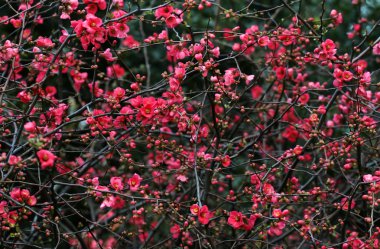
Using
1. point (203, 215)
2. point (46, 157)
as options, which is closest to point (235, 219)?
point (203, 215)

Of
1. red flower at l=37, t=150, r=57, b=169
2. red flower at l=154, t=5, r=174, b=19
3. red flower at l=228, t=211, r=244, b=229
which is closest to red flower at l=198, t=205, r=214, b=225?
red flower at l=228, t=211, r=244, b=229

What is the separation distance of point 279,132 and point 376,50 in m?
1.18

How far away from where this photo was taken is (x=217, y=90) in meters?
3.02

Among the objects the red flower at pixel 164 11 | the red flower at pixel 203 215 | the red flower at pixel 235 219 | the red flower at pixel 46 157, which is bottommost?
the red flower at pixel 235 219

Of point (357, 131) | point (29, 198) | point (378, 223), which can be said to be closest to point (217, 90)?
point (357, 131)

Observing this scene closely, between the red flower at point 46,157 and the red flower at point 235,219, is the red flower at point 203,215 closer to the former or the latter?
the red flower at point 235,219

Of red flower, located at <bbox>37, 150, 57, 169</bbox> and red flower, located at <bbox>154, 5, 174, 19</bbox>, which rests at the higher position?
red flower, located at <bbox>154, 5, 174, 19</bbox>

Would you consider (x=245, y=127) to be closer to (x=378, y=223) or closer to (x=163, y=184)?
(x=163, y=184)

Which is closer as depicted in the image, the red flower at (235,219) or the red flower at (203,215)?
the red flower at (203,215)

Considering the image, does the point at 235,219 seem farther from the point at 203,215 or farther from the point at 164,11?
the point at 164,11

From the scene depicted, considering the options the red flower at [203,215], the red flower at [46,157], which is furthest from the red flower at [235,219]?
the red flower at [46,157]

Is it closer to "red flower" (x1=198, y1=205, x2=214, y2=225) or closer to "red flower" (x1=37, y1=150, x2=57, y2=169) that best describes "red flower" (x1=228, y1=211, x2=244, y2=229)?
"red flower" (x1=198, y1=205, x2=214, y2=225)

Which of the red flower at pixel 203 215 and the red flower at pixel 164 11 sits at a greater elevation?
the red flower at pixel 164 11

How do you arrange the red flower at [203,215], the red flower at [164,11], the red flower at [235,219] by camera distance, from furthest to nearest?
the red flower at [164,11] → the red flower at [235,219] → the red flower at [203,215]
